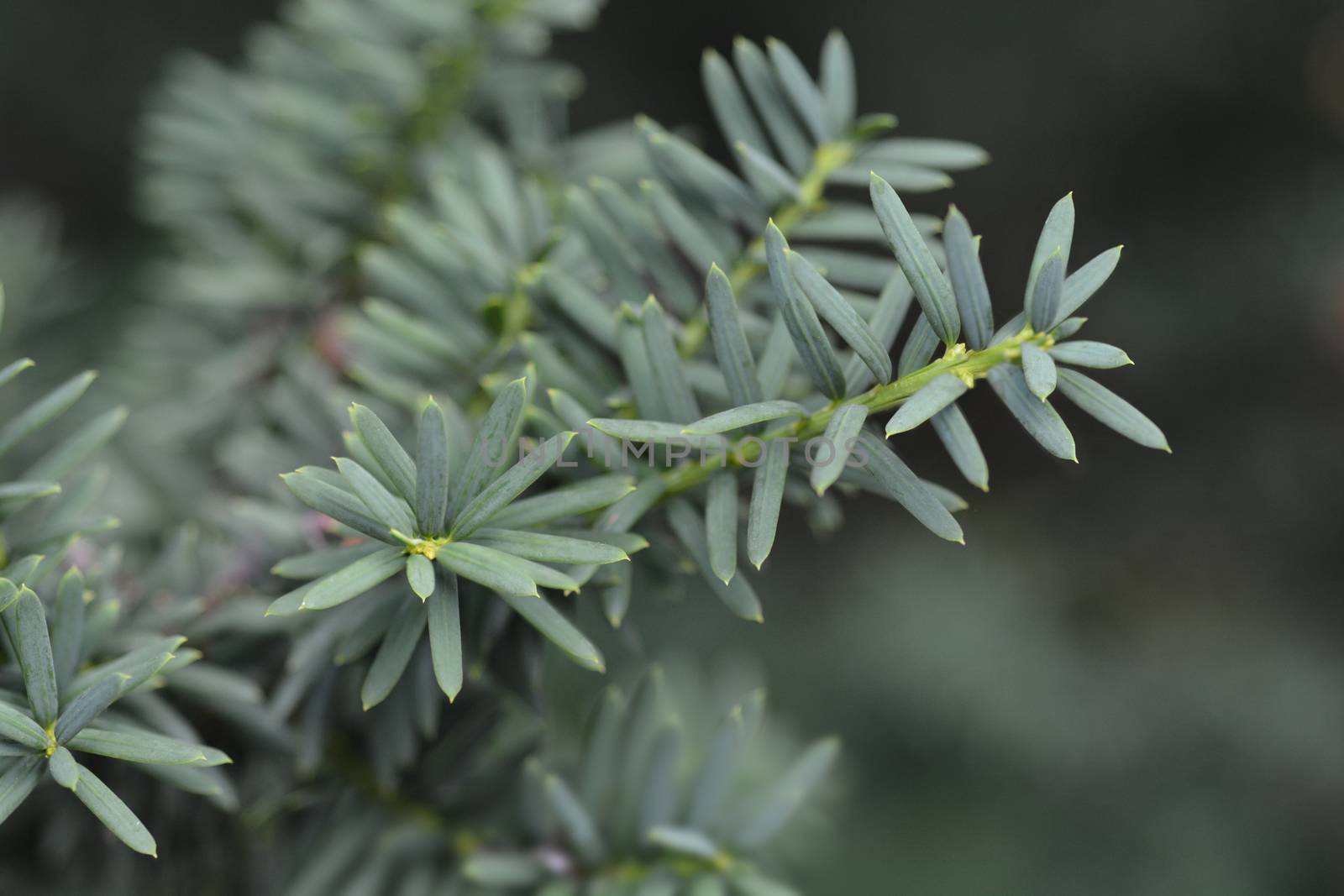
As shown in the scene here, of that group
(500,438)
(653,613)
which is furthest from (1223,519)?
(500,438)

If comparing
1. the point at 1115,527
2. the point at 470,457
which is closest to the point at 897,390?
the point at 470,457

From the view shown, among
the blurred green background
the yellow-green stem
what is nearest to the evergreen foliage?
the yellow-green stem

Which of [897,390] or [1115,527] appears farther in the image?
[1115,527]

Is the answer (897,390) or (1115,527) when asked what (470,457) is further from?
(1115,527)

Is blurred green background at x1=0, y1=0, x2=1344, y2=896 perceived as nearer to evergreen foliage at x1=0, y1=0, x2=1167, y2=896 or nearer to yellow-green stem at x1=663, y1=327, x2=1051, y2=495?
evergreen foliage at x1=0, y1=0, x2=1167, y2=896

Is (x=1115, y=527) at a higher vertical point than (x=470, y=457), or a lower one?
lower

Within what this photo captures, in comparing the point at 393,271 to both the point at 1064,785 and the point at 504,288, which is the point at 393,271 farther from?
the point at 1064,785

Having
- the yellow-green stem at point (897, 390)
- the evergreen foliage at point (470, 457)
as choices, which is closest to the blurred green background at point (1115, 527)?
the evergreen foliage at point (470, 457)

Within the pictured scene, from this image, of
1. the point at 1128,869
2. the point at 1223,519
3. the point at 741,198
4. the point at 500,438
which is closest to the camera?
the point at 500,438

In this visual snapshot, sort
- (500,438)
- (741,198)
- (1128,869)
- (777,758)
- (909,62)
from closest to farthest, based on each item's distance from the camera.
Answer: (500,438) < (741,198) < (777,758) < (1128,869) < (909,62)
